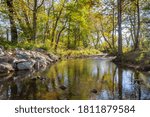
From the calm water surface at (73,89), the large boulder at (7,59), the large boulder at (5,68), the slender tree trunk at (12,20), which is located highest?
the slender tree trunk at (12,20)

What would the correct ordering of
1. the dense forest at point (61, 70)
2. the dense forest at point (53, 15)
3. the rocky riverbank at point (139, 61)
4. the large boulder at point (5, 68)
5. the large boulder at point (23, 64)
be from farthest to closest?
the dense forest at point (53, 15), the large boulder at point (23, 64), the rocky riverbank at point (139, 61), the large boulder at point (5, 68), the dense forest at point (61, 70)

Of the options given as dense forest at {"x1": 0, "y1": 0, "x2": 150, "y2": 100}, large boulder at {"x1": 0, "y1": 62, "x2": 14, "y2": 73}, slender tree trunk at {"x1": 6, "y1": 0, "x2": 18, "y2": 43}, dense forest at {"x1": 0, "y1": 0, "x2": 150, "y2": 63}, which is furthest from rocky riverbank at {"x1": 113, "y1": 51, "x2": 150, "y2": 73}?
slender tree trunk at {"x1": 6, "y1": 0, "x2": 18, "y2": 43}

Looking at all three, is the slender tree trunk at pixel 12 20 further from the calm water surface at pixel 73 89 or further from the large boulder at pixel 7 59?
the calm water surface at pixel 73 89

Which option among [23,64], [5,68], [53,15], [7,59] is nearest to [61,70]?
[23,64]

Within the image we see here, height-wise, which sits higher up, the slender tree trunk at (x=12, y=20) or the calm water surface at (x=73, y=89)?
the slender tree trunk at (x=12, y=20)

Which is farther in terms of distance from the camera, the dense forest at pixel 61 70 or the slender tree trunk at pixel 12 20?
the slender tree trunk at pixel 12 20

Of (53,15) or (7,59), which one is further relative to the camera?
(53,15)

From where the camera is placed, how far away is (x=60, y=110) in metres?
7.30

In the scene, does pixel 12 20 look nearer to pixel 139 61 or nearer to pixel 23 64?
pixel 23 64

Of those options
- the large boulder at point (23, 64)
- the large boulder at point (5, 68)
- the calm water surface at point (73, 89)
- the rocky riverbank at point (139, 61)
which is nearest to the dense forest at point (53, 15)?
the rocky riverbank at point (139, 61)

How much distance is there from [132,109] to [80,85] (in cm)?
540

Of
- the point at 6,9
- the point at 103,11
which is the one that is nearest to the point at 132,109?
the point at 6,9

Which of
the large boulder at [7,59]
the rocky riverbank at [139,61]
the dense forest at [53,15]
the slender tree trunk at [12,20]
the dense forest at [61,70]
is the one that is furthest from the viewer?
the slender tree trunk at [12,20]

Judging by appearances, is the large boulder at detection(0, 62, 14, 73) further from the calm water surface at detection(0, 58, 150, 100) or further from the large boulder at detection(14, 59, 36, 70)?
the calm water surface at detection(0, 58, 150, 100)
